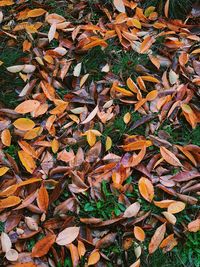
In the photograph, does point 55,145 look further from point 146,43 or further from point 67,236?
point 146,43

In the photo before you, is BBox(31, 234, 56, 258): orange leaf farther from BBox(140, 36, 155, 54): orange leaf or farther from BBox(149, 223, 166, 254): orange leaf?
BBox(140, 36, 155, 54): orange leaf

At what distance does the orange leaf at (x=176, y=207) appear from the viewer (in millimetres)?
2316

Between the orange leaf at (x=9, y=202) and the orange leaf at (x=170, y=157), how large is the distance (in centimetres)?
82

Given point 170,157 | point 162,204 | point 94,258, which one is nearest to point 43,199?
point 94,258

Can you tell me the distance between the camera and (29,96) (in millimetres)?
2801

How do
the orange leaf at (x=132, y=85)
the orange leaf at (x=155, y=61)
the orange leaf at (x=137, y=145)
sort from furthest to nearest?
1. the orange leaf at (x=155, y=61)
2. the orange leaf at (x=132, y=85)
3. the orange leaf at (x=137, y=145)

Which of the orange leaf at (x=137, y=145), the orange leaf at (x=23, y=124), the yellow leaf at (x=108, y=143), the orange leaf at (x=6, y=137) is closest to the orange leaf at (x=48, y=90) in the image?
the orange leaf at (x=23, y=124)

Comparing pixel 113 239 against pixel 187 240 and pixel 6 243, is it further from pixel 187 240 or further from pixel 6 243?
pixel 6 243

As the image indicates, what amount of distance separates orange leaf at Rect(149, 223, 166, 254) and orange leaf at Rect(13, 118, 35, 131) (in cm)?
93

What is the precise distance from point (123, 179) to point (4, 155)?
2.21 feet

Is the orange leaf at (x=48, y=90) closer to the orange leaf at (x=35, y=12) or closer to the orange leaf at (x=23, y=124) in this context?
the orange leaf at (x=23, y=124)

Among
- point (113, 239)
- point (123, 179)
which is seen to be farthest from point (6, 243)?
point (123, 179)

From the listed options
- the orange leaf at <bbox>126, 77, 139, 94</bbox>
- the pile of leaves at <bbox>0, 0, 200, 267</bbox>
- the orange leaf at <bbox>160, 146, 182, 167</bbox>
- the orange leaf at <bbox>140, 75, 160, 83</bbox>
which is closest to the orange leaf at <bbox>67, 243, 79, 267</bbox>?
the pile of leaves at <bbox>0, 0, 200, 267</bbox>

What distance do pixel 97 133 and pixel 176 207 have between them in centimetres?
62
